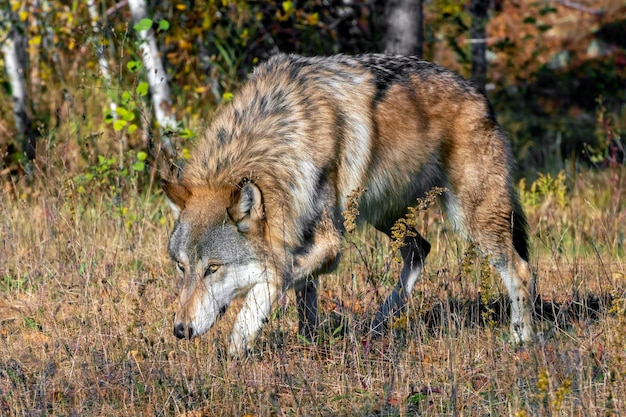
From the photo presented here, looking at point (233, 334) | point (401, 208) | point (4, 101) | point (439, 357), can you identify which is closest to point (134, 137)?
point (4, 101)

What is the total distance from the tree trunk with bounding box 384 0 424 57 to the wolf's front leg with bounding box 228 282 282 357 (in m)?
3.53

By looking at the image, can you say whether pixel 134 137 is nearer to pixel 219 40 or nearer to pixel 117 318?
pixel 219 40

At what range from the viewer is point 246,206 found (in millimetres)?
4336

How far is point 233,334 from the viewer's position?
435 centimetres

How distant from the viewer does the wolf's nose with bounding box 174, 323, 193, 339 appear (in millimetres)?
4215

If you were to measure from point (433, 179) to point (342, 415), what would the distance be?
6.60 feet

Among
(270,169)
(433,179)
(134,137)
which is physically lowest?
(134,137)

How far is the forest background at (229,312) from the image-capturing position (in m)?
3.72

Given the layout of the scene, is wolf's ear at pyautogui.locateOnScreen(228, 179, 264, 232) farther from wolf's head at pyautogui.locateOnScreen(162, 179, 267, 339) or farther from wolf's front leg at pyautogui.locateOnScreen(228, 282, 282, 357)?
wolf's front leg at pyautogui.locateOnScreen(228, 282, 282, 357)

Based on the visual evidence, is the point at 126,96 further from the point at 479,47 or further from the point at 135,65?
the point at 479,47

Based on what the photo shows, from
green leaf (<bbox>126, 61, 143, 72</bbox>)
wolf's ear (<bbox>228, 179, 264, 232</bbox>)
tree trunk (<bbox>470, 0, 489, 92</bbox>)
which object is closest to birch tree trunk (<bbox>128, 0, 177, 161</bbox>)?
green leaf (<bbox>126, 61, 143, 72</bbox>)

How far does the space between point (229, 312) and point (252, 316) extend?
751mm

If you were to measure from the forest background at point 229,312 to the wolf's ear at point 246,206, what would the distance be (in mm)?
500

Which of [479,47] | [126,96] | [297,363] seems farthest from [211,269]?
[479,47]
